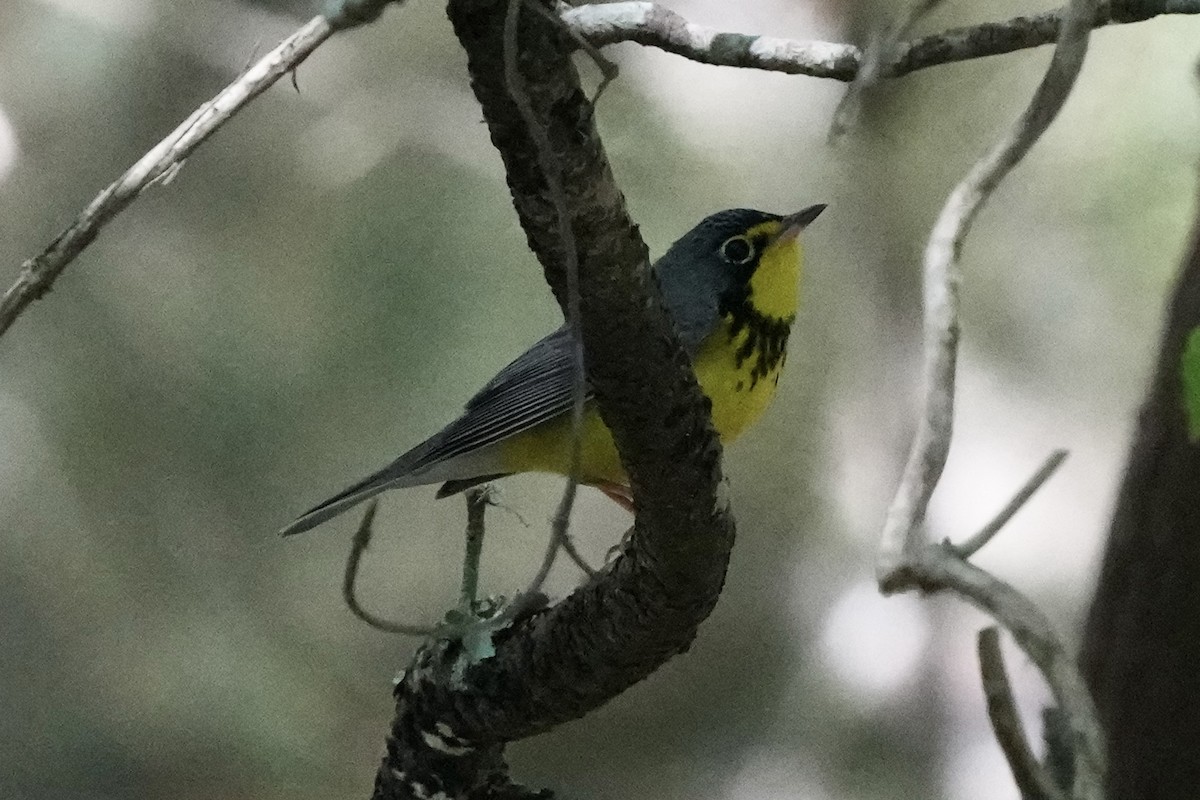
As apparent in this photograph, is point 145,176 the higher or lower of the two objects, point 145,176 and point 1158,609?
the higher

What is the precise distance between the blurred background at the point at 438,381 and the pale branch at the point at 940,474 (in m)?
1.05

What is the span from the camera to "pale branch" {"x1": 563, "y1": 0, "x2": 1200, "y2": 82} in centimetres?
71

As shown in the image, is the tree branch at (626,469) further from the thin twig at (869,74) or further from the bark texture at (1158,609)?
the bark texture at (1158,609)

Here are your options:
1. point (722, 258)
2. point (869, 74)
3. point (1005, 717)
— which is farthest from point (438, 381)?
point (1005, 717)

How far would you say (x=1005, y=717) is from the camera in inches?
18.0

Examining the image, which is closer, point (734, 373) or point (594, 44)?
point (594, 44)

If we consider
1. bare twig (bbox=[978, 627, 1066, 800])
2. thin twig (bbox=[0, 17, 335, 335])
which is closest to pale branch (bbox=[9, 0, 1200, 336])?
thin twig (bbox=[0, 17, 335, 335])

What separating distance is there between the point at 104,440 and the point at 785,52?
117 cm

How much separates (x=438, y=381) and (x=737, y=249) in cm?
53

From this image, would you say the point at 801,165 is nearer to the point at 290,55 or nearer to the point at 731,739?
the point at 731,739

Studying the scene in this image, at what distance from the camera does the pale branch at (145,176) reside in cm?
66

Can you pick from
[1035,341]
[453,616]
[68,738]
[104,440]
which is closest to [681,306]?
[453,616]

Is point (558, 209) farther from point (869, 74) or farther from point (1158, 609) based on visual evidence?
point (1158, 609)

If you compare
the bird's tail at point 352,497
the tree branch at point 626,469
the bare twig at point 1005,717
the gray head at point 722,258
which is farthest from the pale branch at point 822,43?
the bird's tail at point 352,497
